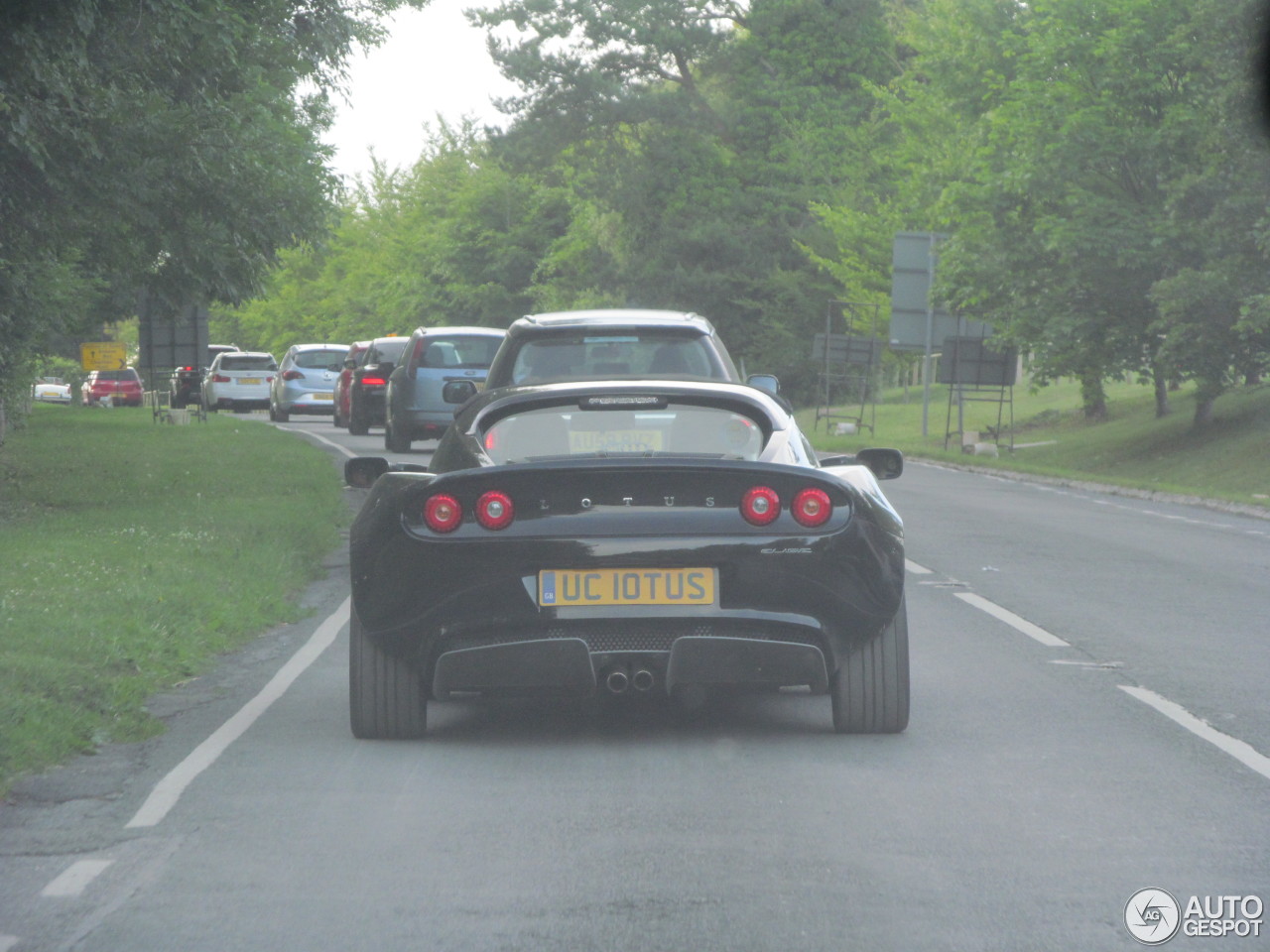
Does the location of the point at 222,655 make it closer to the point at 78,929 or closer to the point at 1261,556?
the point at 78,929

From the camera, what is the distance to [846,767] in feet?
21.9

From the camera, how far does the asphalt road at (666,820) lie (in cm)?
473

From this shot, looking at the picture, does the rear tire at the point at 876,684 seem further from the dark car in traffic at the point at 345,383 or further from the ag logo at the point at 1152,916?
the dark car in traffic at the point at 345,383

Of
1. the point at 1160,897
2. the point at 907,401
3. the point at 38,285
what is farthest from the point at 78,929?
the point at 907,401

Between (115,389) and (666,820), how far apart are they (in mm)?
66695

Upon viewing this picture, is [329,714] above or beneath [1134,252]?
beneath

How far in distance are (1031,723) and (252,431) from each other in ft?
92.9

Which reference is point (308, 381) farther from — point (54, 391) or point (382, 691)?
point (54, 391)

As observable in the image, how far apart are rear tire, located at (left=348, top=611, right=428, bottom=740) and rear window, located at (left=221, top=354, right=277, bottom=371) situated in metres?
44.3

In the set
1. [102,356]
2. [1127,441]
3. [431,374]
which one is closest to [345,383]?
[431,374]

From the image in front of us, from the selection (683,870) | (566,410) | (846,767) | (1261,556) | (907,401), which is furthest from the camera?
(907,401)

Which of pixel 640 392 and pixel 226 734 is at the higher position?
pixel 640 392

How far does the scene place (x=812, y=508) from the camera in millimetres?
6840

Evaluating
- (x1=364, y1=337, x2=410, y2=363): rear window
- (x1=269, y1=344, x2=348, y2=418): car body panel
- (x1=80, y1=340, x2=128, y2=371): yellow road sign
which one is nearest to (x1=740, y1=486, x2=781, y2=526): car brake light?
(x1=364, y1=337, x2=410, y2=363): rear window
